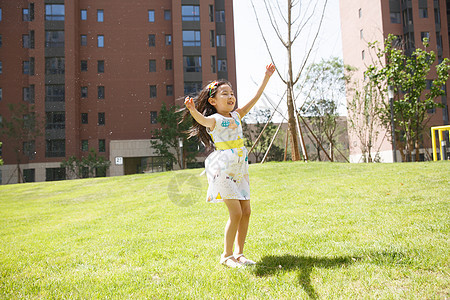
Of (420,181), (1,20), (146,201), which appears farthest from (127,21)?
(420,181)

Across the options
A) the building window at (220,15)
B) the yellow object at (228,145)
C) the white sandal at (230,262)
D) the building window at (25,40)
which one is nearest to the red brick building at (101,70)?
the building window at (25,40)

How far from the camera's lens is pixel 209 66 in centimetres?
3538

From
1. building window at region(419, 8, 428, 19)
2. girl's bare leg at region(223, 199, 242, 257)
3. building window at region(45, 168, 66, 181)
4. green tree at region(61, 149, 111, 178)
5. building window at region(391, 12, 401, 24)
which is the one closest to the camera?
girl's bare leg at region(223, 199, 242, 257)

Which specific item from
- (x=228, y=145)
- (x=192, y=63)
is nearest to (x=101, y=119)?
(x=192, y=63)

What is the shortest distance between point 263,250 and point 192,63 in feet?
111

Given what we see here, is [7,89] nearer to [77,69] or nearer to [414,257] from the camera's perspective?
[77,69]

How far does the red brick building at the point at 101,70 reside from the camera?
33.7 metres

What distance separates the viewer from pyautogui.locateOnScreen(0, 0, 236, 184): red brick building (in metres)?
33.7

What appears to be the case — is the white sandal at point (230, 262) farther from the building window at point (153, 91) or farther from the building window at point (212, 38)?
the building window at point (212, 38)

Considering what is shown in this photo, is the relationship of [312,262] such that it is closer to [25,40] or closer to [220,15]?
[220,15]

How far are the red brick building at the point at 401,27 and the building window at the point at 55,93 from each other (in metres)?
28.2

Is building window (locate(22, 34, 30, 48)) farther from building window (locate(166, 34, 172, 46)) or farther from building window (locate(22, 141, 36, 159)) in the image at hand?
building window (locate(166, 34, 172, 46))

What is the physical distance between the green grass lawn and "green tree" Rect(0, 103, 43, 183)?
28.3 meters

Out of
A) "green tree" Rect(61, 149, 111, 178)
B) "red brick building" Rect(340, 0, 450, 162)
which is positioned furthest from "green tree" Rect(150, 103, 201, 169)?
"red brick building" Rect(340, 0, 450, 162)
